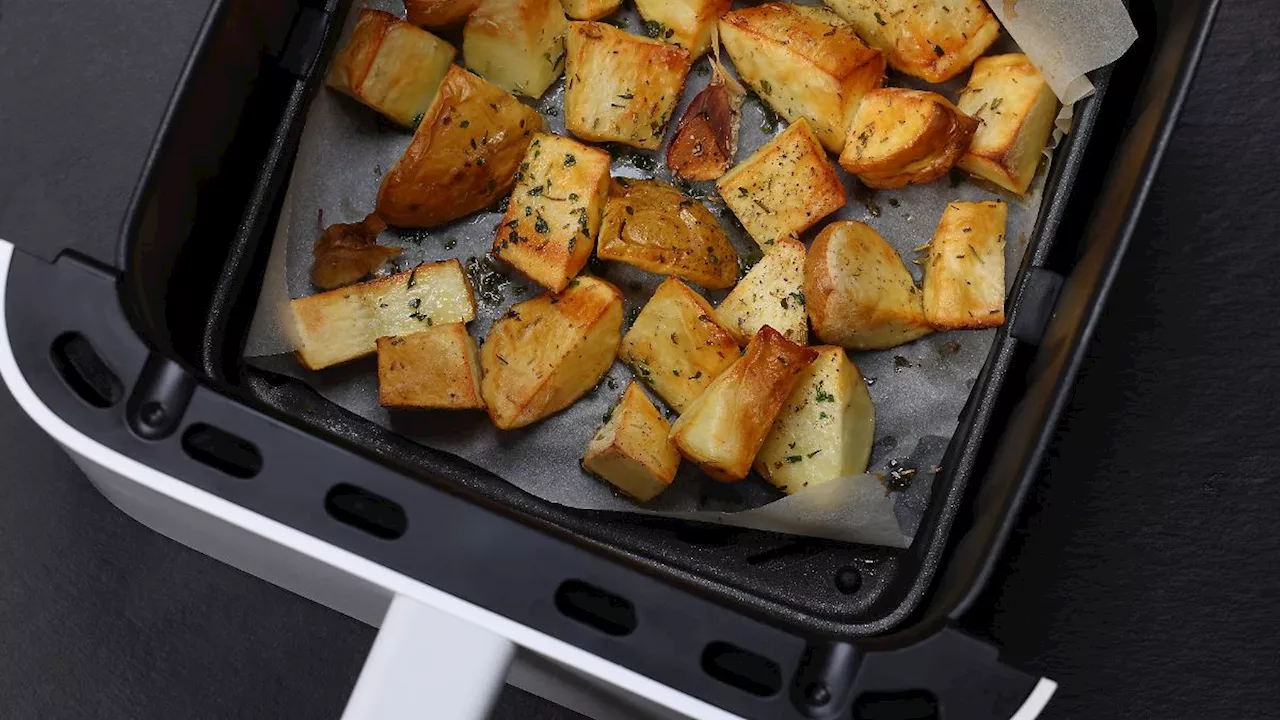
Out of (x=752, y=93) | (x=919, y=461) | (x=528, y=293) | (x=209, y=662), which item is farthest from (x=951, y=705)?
(x=209, y=662)

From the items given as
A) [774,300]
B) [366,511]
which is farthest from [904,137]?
[366,511]

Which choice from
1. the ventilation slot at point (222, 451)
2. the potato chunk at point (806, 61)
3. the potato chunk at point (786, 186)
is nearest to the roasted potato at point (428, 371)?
the ventilation slot at point (222, 451)

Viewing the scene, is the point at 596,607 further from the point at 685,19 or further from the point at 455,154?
the point at 685,19

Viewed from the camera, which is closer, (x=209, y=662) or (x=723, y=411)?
(x=723, y=411)

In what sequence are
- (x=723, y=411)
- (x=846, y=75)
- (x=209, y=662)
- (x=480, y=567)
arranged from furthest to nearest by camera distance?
(x=209, y=662)
(x=846, y=75)
(x=723, y=411)
(x=480, y=567)

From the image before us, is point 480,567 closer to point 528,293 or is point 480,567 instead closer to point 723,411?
point 723,411

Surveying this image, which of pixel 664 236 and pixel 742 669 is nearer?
pixel 742 669

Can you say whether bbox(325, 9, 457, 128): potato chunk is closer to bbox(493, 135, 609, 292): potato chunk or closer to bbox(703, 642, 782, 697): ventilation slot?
bbox(493, 135, 609, 292): potato chunk
